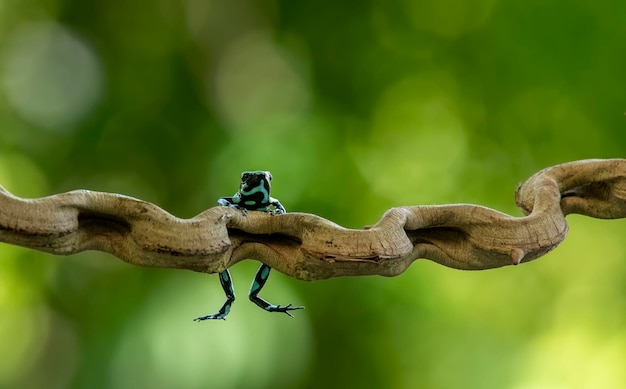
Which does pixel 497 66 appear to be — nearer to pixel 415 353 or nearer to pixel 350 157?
pixel 350 157

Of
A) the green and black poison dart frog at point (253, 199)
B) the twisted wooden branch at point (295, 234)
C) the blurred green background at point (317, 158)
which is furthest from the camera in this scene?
the blurred green background at point (317, 158)

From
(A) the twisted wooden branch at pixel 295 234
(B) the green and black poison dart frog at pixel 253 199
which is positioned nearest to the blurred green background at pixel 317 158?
(B) the green and black poison dart frog at pixel 253 199

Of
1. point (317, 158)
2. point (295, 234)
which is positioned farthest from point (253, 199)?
point (317, 158)

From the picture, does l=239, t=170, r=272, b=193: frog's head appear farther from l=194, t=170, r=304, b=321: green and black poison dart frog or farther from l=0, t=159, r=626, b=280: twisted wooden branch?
l=0, t=159, r=626, b=280: twisted wooden branch

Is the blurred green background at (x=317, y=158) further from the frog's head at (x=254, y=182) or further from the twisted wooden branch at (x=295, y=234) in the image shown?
the twisted wooden branch at (x=295, y=234)

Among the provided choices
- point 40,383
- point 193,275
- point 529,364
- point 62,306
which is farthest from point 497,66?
point 40,383

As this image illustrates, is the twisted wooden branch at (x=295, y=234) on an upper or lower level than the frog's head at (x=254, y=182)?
lower

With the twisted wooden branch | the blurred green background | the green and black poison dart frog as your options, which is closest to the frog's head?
the green and black poison dart frog
